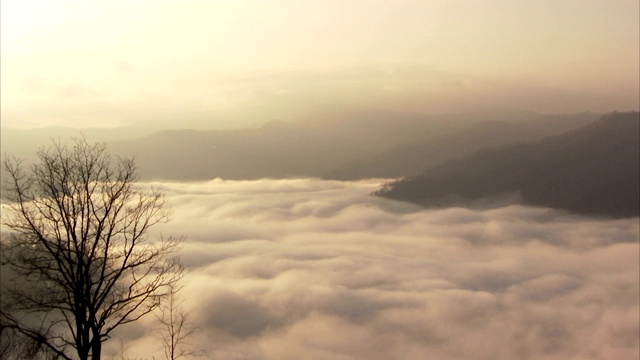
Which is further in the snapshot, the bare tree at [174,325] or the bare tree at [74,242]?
the bare tree at [174,325]

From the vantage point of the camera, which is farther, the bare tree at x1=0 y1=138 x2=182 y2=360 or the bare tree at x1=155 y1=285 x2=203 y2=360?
the bare tree at x1=155 y1=285 x2=203 y2=360

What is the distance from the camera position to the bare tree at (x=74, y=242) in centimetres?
1634

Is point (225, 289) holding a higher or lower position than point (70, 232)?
higher

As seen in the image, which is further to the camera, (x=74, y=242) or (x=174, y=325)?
(x=174, y=325)

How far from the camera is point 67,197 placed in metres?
Answer: 16.9

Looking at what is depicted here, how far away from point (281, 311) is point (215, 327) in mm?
19776

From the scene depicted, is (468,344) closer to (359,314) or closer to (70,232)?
(359,314)

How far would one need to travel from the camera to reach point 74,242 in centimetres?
1652

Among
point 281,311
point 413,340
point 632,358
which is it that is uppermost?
point 281,311

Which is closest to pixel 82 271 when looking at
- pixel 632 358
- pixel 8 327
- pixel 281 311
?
pixel 8 327

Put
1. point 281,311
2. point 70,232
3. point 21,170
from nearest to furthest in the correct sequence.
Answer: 1. point 70,232
2. point 21,170
3. point 281,311

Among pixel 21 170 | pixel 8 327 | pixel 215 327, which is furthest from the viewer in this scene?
pixel 215 327

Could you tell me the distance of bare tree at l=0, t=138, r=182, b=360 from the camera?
16344 mm

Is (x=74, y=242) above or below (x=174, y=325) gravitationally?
above
